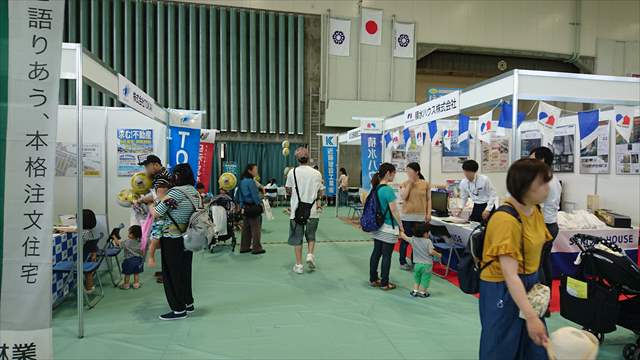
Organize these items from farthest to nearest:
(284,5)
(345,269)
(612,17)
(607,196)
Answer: (612,17) < (284,5) < (607,196) < (345,269)

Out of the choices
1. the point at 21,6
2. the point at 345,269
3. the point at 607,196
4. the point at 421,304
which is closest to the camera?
the point at 21,6

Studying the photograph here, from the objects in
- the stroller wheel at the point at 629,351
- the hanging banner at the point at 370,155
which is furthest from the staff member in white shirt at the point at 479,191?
the hanging banner at the point at 370,155

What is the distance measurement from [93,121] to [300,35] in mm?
9213

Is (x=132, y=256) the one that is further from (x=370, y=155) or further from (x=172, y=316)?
(x=370, y=155)

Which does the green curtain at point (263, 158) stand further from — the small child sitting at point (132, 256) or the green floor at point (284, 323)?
the small child sitting at point (132, 256)

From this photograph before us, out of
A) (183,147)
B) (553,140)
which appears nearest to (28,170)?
(183,147)

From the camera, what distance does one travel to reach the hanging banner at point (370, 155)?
7.45 m

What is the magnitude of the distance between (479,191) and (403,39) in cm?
1047

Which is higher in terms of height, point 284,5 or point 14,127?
point 284,5

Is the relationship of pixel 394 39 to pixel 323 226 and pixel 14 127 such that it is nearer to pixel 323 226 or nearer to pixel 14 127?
pixel 323 226

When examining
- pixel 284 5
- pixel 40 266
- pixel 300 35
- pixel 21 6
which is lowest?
pixel 40 266

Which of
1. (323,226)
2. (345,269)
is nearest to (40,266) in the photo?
(345,269)

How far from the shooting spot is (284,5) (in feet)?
43.5

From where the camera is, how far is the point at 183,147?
18.5 feet
